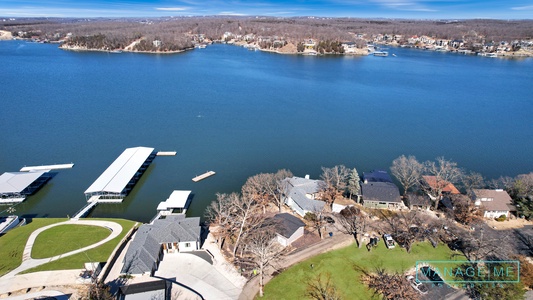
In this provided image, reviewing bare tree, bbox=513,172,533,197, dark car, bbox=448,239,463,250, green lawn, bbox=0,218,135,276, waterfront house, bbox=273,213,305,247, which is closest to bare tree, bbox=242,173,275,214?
waterfront house, bbox=273,213,305,247

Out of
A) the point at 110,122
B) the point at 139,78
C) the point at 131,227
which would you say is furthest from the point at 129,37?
the point at 131,227

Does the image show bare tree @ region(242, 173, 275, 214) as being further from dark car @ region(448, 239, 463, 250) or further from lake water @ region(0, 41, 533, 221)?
dark car @ region(448, 239, 463, 250)

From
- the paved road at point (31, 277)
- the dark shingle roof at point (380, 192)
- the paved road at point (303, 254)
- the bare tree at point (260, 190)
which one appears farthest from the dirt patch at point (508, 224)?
the paved road at point (31, 277)

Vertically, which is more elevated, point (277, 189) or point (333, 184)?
point (333, 184)

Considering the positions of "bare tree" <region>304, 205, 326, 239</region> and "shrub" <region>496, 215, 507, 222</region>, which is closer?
"bare tree" <region>304, 205, 326, 239</region>

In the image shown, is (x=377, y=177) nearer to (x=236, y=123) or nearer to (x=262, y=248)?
(x=262, y=248)

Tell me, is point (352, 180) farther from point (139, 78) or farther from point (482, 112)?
point (139, 78)

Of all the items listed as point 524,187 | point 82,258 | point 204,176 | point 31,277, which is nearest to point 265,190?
point 204,176
